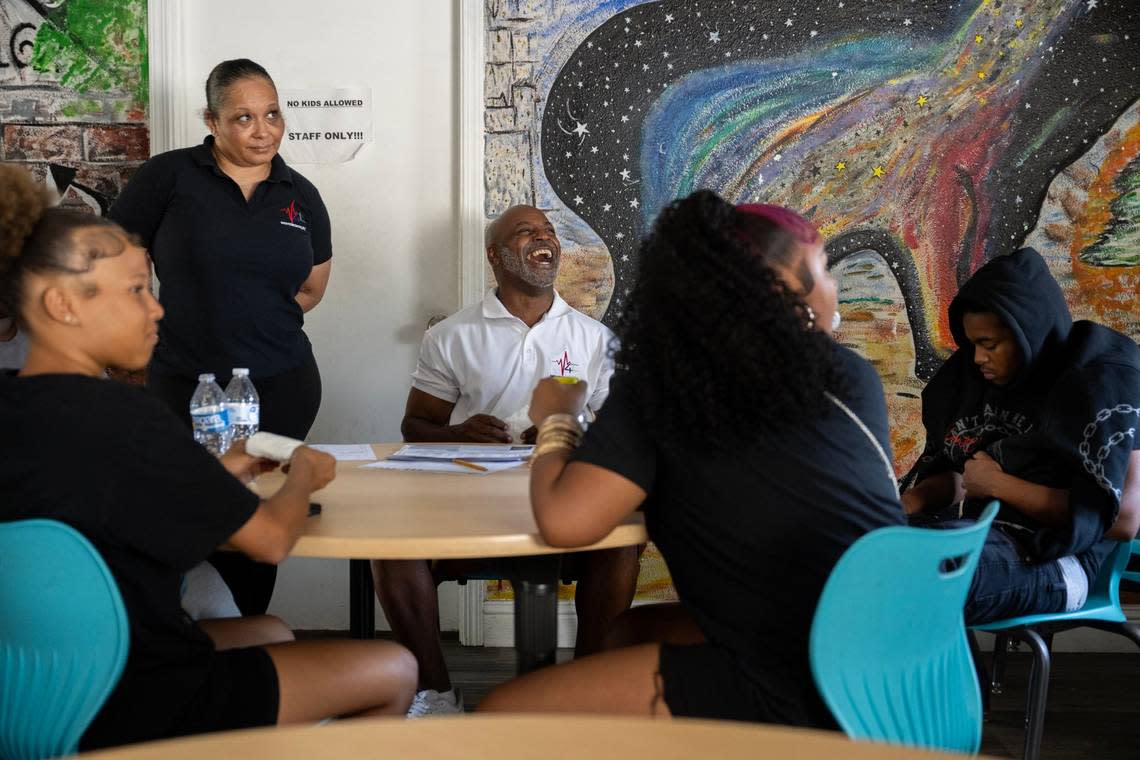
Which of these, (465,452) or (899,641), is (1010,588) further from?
(465,452)

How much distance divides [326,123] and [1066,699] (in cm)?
308

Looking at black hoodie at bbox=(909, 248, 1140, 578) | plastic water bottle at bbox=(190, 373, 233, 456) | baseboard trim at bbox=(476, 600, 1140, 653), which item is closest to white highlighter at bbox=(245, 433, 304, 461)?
plastic water bottle at bbox=(190, 373, 233, 456)

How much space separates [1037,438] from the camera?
2.46 meters

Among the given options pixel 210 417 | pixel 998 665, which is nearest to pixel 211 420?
pixel 210 417

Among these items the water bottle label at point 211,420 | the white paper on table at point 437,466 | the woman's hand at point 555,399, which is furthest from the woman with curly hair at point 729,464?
the water bottle label at point 211,420

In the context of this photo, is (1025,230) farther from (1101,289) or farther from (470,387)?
(470,387)

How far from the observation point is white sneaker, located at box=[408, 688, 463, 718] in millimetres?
2434

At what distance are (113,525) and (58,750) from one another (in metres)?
0.31

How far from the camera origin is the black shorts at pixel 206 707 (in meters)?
1.52

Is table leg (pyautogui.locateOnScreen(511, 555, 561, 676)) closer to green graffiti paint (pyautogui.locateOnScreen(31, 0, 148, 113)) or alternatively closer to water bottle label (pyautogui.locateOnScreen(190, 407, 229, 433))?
water bottle label (pyautogui.locateOnScreen(190, 407, 229, 433))

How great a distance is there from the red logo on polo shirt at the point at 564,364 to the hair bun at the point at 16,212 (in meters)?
1.76

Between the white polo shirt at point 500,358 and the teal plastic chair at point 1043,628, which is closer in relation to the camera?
the teal plastic chair at point 1043,628

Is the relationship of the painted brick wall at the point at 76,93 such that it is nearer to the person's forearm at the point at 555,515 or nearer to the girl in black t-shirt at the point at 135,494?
the girl in black t-shirt at the point at 135,494

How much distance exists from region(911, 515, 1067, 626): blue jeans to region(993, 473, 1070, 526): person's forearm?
0.34 ft
